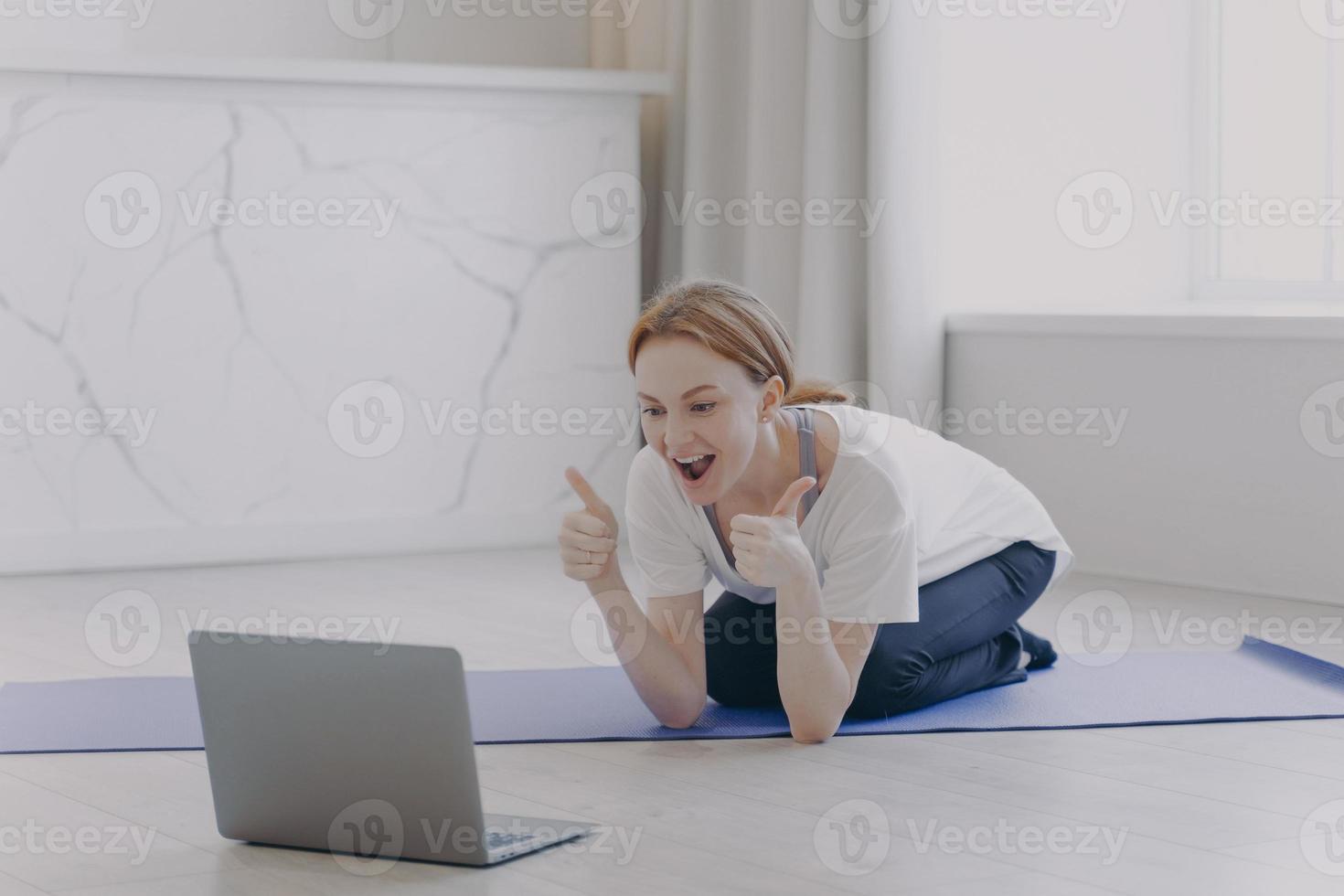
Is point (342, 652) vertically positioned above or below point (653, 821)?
above

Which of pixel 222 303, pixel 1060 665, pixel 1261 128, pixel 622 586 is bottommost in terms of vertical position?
pixel 1060 665

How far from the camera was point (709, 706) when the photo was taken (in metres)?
2.25

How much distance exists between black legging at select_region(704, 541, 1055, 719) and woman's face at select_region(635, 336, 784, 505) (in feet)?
1.13

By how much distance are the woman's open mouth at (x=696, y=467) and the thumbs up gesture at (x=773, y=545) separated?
0.23 feet

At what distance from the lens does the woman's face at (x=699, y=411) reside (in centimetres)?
185

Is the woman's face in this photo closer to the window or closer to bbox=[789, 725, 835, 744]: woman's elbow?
bbox=[789, 725, 835, 744]: woman's elbow

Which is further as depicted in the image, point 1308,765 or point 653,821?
point 1308,765

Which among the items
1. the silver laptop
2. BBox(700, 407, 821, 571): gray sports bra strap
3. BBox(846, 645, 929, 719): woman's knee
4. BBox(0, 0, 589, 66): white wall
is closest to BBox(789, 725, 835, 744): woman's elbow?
BBox(846, 645, 929, 719): woman's knee

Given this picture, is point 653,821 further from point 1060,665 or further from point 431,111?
point 431,111

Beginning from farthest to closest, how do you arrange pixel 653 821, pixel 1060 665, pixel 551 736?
pixel 1060 665 < pixel 551 736 < pixel 653 821

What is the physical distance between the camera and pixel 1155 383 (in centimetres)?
330

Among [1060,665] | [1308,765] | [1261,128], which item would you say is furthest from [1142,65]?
[1308,765]

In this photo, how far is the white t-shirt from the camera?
193cm

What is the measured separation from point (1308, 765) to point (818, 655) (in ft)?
1.78
